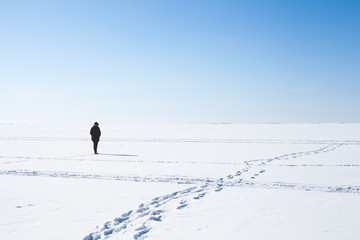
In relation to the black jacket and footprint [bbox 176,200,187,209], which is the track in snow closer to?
footprint [bbox 176,200,187,209]

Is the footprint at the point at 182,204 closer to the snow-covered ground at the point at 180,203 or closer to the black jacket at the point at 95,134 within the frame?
the snow-covered ground at the point at 180,203

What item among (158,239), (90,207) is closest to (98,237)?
(158,239)

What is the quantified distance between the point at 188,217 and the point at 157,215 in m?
0.58

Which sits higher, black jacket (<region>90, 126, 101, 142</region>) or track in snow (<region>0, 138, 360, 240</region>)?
black jacket (<region>90, 126, 101, 142</region>)

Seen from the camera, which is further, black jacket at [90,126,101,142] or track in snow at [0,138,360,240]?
black jacket at [90,126,101,142]

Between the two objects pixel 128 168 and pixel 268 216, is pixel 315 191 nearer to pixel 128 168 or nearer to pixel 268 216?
pixel 268 216

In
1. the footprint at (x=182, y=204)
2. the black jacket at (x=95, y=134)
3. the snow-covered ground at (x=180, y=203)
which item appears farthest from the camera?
the black jacket at (x=95, y=134)

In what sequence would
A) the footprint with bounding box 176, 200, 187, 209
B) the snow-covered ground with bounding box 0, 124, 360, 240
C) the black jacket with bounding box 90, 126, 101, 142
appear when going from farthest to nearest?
the black jacket with bounding box 90, 126, 101, 142, the footprint with bounding box 176, 200, 187, 209, the snow-covered ground with bounding box 0, 124, 360, 240

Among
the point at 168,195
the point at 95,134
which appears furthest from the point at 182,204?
the point at 95,134

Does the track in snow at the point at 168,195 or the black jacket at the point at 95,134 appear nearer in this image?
the track in snow at the point at 168,195

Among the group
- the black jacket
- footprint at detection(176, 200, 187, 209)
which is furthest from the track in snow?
the black jacket

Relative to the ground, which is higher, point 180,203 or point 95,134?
point 95,134

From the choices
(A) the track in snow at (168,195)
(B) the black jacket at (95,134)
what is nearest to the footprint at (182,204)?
(A) the track in snow at (168,195)

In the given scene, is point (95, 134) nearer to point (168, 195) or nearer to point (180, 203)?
point (168, 195)
